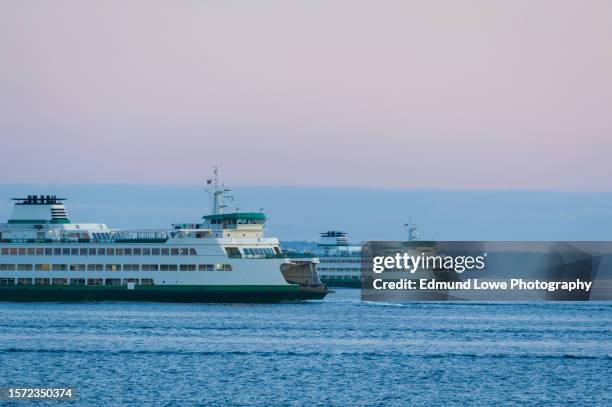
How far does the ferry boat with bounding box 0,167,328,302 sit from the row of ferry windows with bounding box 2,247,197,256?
8cm

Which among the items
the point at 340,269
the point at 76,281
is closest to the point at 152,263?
the point at 76,281

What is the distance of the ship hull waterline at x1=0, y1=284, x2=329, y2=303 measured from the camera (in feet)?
317

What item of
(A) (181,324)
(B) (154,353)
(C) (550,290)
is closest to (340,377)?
(B) (154,353)

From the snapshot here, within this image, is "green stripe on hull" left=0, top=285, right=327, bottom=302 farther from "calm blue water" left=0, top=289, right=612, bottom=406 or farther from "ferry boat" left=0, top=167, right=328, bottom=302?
"calm blue water" left=0, top=289, right=612, bottom=406

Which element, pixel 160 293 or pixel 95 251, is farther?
pixel 95 251

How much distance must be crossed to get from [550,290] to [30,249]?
254 ft

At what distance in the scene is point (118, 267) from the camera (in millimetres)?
99625

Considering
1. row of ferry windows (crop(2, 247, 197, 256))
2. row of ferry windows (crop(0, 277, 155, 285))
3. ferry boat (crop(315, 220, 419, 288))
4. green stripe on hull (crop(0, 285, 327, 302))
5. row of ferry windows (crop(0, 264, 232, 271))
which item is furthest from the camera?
ferry boat (crop(315, 220, 419, 288))

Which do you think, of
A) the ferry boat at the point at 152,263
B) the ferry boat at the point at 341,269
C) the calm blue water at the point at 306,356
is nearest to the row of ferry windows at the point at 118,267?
the ferry boat at the point at 152,263

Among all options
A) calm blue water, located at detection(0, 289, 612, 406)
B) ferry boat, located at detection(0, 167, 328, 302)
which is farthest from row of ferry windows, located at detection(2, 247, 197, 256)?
calm blue water, located at detection(0, 289, 612, 406)

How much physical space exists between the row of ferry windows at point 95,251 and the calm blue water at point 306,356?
6275 mm

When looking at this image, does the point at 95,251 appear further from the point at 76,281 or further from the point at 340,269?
the point at 340,269

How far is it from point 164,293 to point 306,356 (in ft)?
Answer: 127

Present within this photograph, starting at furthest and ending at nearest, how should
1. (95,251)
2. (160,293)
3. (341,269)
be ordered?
(341,269), (95,251), (160,293)
